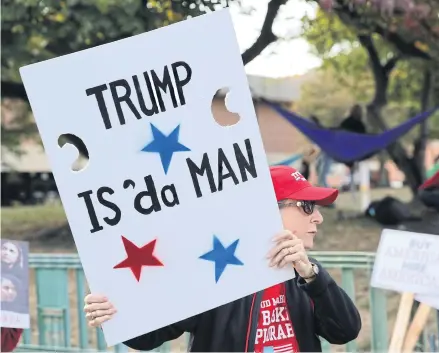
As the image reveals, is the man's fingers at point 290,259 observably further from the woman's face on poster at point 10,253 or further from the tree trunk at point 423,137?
the tree trunk at point 423,137

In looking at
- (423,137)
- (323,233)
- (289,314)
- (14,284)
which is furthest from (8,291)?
(423,137)

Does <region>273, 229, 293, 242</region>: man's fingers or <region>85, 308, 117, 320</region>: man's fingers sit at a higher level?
<region>273, 229, 293, 242</region>: man's fingers

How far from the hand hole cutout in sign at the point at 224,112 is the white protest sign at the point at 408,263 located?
1.40 metres

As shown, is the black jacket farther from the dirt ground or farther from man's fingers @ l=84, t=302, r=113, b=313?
the dirt ground

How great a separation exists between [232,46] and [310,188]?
0.45m

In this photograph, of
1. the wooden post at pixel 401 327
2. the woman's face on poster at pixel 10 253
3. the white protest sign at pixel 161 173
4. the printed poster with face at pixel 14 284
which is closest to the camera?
the white protest sign at pixel 161 173

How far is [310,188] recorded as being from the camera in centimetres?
188

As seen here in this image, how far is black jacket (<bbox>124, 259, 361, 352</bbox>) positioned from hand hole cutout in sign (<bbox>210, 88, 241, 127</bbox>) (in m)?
0.43

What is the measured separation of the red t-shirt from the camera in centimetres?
183

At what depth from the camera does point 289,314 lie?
186cm

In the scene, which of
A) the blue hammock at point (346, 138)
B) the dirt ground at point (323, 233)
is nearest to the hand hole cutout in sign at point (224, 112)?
the dirt ground at point (323, 233)

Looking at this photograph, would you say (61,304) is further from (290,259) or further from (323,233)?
(323,233)

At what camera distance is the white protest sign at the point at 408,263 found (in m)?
2.94

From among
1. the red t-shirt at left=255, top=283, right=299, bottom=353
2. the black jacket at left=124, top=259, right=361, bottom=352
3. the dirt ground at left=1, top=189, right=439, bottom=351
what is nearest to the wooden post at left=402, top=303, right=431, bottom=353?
the black jacket at left=124, top=259, right=361, bottom=352
